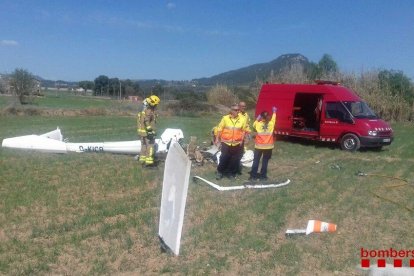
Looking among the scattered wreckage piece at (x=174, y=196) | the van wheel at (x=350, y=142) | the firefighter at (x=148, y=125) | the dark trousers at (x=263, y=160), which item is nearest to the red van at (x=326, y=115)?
the van wheel at (x=350, y=142)

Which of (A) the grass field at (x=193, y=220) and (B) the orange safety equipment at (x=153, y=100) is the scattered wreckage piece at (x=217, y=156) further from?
(B) the orange safety equipment at (x=153, y=100)

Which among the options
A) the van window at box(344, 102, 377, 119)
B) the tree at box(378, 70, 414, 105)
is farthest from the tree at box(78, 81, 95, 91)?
the van window at box(344, 102, 377, 119)

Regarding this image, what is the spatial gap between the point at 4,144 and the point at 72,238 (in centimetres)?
980

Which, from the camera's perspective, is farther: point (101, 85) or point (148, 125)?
point (101, 85)

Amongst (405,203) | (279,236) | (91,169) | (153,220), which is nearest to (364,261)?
(279,236)

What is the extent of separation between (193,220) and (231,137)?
11.9 feet

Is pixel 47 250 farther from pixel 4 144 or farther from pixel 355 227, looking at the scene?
pixel 4 144

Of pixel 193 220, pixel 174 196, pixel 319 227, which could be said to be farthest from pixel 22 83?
pixel 174 196

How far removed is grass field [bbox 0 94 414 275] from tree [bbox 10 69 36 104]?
36.5m

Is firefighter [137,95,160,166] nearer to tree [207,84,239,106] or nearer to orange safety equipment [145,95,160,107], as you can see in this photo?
orange safety equipment [145,95,160,107]

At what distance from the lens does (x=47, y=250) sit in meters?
6.23

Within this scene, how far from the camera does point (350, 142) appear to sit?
17641mm

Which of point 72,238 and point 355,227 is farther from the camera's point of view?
point 355,227

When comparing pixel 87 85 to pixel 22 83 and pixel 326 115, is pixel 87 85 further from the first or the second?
pixel 326 115
